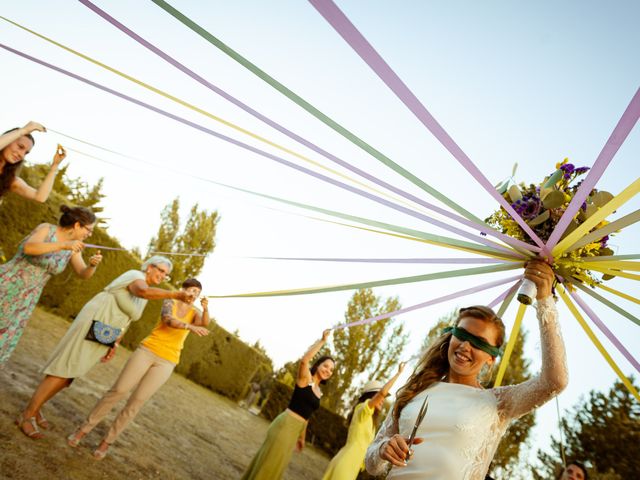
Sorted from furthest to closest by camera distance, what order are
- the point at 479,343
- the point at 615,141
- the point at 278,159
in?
the point at 278,159
the point at 479,343
the point at 615,141

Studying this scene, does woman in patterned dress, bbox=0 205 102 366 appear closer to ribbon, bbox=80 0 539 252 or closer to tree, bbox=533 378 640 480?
ribbon, bbox=80 0 539 252

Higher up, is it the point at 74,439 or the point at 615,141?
the point at 615,141

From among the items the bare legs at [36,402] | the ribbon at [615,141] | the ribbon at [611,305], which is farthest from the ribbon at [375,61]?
the bare legs at [36,402]

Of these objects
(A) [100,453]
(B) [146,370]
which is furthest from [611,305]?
(A) [100,453]

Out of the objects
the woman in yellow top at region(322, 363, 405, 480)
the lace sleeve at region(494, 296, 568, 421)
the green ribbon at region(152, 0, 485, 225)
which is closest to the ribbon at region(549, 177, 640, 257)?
the lace sleeve at region(494, 296, 568, 421)

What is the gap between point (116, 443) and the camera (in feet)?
13.5

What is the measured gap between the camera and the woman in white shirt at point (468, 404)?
151 cm

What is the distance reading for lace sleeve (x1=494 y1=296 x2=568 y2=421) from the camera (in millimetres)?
1499

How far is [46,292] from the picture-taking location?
10.3 m

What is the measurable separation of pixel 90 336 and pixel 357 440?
8.71 feet

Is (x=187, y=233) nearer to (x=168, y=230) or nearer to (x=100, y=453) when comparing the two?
(x=168, y=230)

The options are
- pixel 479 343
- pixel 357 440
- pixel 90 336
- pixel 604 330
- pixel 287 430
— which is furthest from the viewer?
pixel 357 440

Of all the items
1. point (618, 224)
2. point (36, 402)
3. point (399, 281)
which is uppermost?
point (618, 224)

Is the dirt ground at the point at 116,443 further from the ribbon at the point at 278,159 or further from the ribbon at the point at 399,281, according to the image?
the ribbon at the point at 278,159
